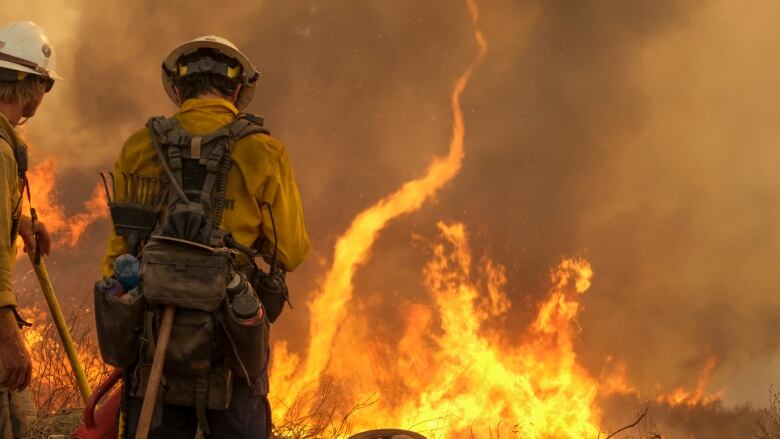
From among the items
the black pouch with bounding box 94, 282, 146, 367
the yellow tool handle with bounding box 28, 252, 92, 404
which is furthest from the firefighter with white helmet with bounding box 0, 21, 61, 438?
the black pouch with bounding box 94, 282, 146, 367

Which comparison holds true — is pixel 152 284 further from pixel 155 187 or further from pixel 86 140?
pixel 86 140

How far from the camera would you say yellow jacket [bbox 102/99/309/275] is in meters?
3.39

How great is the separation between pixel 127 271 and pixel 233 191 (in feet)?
1.86

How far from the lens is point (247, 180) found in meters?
3.37

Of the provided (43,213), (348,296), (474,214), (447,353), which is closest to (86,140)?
(43,213)

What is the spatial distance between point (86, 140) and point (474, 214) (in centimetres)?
1038

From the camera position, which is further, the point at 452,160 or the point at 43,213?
the point at 452,160

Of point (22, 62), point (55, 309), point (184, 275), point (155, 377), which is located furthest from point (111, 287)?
point (22, 62)

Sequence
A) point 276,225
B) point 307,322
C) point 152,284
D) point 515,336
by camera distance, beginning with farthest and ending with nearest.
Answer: point 307,322, point 515,336, point 276,225, point 152,284

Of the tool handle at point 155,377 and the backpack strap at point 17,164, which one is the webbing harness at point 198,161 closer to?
the tool handle at point 155,377

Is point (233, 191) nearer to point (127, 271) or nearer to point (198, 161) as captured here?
point (198, 161)

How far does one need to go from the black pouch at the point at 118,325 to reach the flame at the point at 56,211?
1341 cm

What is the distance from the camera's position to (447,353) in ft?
47.3

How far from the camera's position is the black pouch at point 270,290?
354 cm
